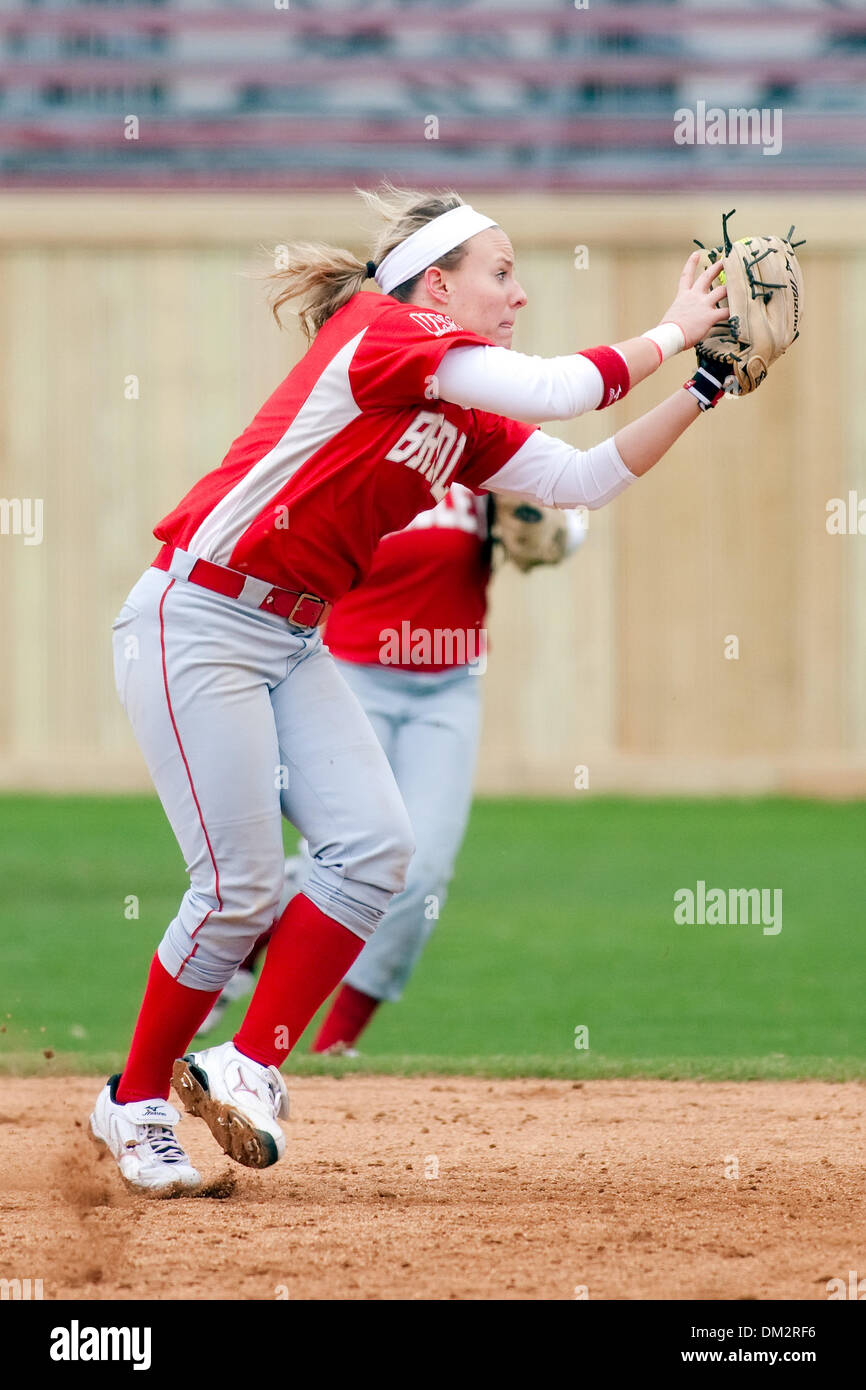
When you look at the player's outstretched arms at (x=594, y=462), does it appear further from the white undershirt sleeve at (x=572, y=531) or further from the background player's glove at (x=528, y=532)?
the white undershirt sleeve at (x=572, y=531)

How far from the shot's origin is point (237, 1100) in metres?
3.51

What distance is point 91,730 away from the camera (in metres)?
12.0

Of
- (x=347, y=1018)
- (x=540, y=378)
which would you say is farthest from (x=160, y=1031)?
(x=347, y=1018)

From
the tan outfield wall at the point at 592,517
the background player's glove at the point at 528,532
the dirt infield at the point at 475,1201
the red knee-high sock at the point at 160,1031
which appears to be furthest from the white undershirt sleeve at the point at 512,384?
the tan outfield wall at the point at 592,517

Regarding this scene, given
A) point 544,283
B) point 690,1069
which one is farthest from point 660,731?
point 690,1069

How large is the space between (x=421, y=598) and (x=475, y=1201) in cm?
237

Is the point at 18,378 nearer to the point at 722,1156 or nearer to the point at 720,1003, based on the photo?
the point at 720,1003

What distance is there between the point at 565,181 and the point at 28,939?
338 inches

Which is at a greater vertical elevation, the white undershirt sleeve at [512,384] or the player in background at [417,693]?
the white undershirt sleeve at [512,384]

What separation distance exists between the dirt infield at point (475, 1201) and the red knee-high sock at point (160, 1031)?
23 centimetres

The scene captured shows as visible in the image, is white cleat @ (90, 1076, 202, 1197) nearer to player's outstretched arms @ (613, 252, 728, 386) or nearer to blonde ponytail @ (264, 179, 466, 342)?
blonde ponytail @ (264, 179, 466, 342)

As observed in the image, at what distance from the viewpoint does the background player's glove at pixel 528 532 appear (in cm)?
595

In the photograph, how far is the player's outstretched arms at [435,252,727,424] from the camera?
339 centimetres

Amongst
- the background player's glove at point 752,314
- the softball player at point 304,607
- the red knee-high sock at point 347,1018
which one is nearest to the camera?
the softball player at point 304,607
